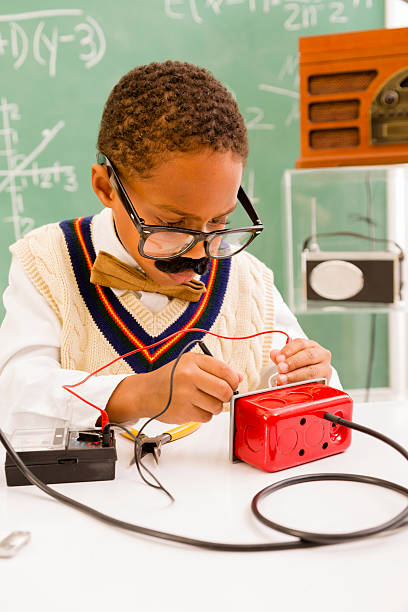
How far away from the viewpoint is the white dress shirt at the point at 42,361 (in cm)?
84

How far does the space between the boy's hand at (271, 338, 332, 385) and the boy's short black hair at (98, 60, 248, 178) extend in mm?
295

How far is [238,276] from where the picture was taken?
1.18 metres

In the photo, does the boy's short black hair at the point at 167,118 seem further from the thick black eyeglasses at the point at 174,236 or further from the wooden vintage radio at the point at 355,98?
the wooden vintage radio at the point at 355,98

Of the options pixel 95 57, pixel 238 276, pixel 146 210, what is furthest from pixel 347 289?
pixel 95 57

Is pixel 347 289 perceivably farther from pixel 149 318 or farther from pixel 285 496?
pixel 285 496

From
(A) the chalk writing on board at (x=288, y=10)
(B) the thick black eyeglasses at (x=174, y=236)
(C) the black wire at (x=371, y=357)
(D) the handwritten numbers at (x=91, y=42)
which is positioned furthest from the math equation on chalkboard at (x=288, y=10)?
(B) the thick black eyeglasses at (x=174, y=236)

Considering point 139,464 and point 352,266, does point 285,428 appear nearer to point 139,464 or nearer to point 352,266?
point 139,464

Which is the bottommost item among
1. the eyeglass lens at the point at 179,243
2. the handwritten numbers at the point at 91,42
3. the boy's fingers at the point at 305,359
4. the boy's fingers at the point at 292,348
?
the boy's fingers at the point at 305,359

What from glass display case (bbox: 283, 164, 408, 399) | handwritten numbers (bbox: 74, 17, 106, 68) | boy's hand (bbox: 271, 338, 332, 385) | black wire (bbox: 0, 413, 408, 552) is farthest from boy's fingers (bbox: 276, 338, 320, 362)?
handwritten numbers (bbox: 74, 17, 106, 68)

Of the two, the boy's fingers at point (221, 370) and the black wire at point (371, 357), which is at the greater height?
the boy's fingers at point (221, 370)

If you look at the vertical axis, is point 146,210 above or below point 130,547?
above

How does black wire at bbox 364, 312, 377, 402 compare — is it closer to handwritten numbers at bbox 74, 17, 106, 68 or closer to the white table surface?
handwritten numbers at bbox 74, 17, 106, 68

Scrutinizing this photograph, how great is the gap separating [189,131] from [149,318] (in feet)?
1.25

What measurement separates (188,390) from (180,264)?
0.24 m
